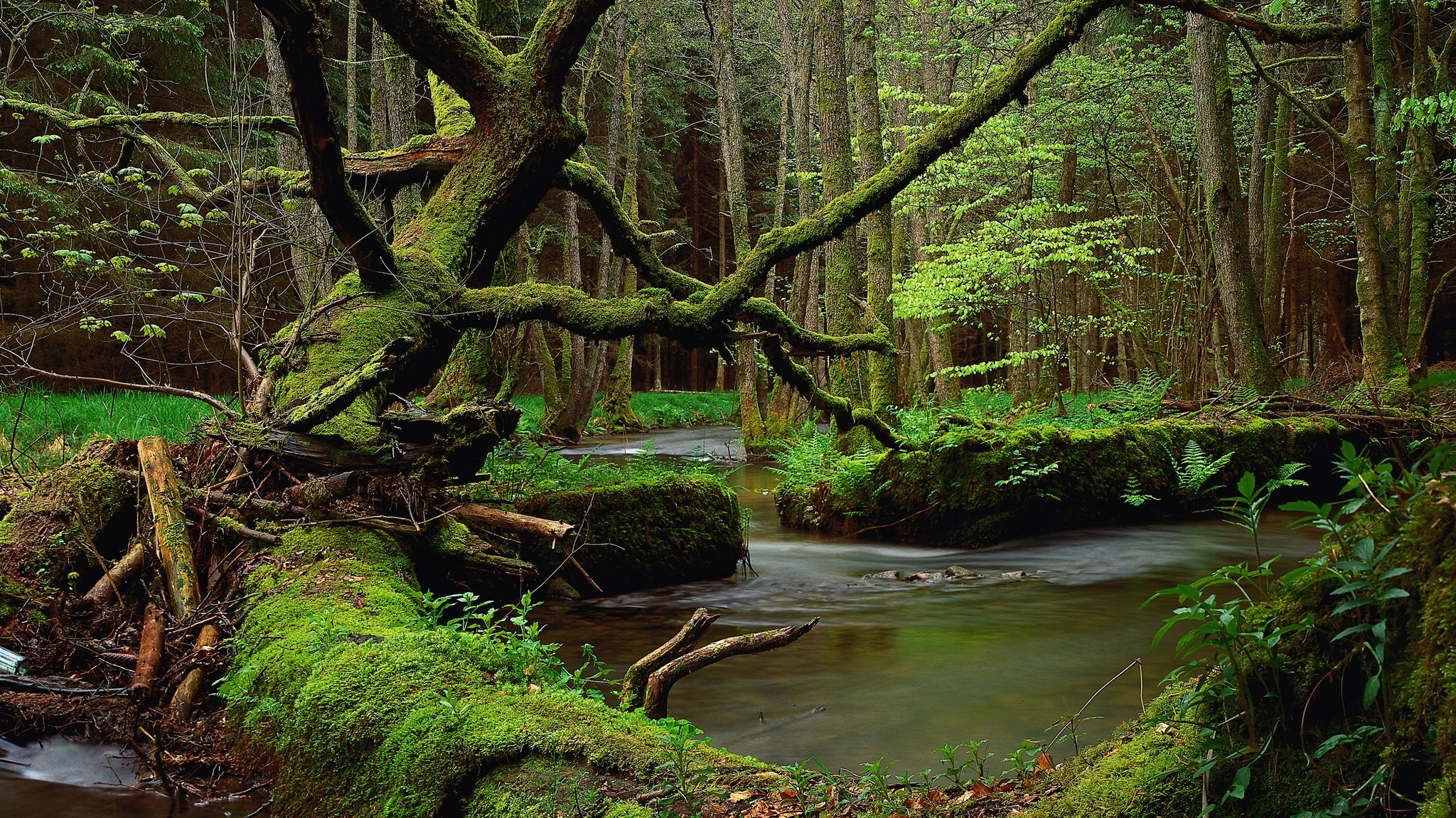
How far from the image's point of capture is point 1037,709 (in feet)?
16.8

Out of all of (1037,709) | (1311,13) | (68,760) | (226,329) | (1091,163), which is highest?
(1311,13)

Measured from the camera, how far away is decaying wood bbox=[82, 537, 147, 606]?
16.1 feet

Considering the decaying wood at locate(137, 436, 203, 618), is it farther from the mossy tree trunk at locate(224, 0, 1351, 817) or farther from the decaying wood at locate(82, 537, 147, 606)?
the mossy tree trunk at locate(224, 0, 1351, 817)

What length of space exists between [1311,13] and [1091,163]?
208 inches

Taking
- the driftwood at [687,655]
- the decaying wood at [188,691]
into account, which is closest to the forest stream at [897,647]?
the decaying wood at [188,691]

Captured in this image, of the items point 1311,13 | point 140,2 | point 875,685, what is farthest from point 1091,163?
point 140,2

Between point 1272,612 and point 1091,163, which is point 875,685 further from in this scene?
point 1091,163

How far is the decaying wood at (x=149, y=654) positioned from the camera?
3.99 meters

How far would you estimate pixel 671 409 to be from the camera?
29.3m

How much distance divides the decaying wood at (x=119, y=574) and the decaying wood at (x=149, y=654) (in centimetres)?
52

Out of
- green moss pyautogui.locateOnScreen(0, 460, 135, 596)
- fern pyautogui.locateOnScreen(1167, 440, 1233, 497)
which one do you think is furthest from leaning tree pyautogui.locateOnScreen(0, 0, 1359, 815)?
fern pyautogui.locateOnScreen(1167, 440, 1233, 497)

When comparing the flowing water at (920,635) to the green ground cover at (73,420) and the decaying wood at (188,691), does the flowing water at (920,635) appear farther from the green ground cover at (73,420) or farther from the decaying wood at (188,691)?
the green ground cover at (73,420)

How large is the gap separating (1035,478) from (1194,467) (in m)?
2.16

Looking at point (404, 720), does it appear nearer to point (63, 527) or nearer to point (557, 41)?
point (63, 527)
